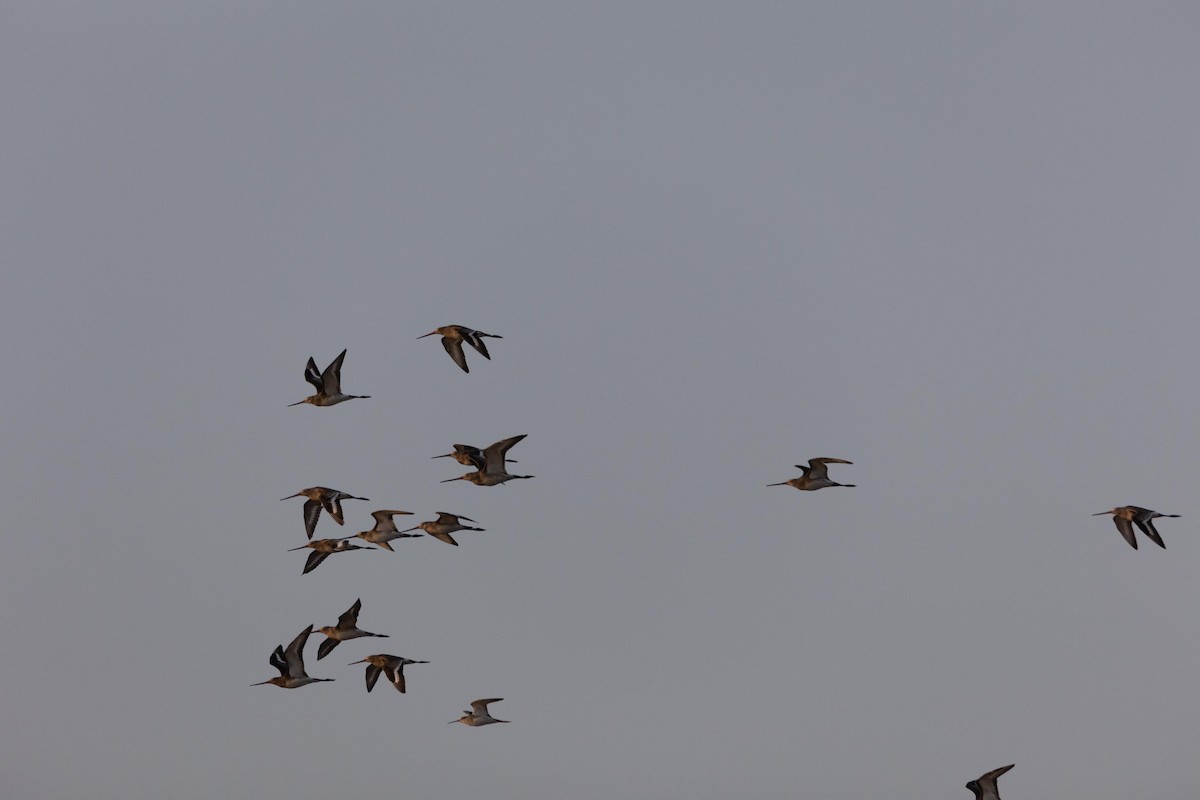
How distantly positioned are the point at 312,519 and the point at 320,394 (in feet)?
11.3

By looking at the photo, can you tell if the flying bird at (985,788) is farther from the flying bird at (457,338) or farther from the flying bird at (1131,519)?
the flying bird at (457,338)

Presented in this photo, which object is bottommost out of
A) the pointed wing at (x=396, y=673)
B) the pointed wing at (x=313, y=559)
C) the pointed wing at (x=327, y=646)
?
the pointed wing at (x=396, y=673)

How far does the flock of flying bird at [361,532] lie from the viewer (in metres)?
46.8

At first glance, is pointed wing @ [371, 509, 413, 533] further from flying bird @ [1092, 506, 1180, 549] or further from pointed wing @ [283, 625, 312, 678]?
flying bird @ [1092, 506, 1180, 549]

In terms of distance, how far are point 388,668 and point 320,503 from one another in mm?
4906

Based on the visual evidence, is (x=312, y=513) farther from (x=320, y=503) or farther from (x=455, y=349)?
(x=455, y=349)

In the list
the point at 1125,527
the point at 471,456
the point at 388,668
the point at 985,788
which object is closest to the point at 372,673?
the point at 388,668

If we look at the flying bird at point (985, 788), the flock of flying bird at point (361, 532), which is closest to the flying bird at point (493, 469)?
the flock of flying bird at point (361, 532)

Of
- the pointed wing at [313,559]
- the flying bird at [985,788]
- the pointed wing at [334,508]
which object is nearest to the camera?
the flying bird at [985,788]

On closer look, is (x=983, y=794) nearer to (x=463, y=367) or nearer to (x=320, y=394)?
(x=463, y=367)

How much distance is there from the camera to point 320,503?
48.5 meters

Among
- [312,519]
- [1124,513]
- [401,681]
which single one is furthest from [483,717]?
[1124,513]

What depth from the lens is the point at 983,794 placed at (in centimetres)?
4438

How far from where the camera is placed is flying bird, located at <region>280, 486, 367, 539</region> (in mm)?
47750
